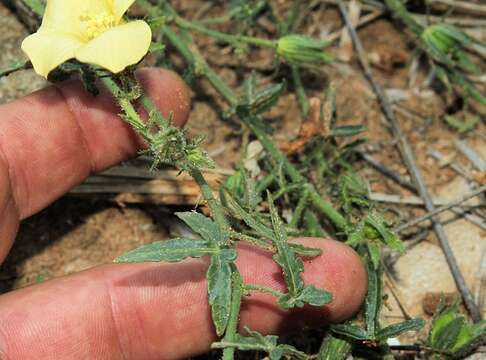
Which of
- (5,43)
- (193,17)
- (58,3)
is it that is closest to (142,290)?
(58,3)

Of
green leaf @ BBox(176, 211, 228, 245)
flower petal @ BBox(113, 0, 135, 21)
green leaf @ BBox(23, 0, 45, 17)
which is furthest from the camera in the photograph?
green leaf @ BBox(23, 0, 45, 17)

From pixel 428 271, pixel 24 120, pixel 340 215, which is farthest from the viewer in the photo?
pixel 428 271

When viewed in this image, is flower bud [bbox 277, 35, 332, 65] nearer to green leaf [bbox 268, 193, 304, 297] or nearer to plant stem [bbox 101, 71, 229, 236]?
plant stem [bbox 101, 71, 229, 236]

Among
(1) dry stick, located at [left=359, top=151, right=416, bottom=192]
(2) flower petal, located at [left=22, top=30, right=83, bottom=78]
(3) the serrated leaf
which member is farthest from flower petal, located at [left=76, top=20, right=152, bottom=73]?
(1) dry stick, located at [left=359, top=151, right=416, bottom=192]

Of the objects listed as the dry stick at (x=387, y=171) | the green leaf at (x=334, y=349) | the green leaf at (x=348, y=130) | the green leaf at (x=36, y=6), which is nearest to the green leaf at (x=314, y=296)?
the green leaf at (x=334, y=349)

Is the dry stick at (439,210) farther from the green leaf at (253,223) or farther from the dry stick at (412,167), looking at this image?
the green leaf at (253,223)

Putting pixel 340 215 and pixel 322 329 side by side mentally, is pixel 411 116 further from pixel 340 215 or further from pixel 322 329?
pixel 322 329

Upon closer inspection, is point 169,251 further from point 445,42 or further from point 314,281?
point 445,42
